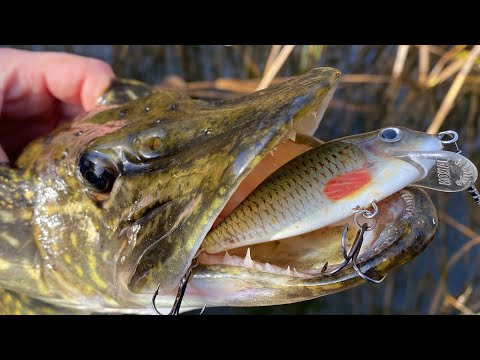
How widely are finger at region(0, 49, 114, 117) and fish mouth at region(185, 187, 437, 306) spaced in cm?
120

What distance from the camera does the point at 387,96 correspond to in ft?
10.3

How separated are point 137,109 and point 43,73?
864 millimetres

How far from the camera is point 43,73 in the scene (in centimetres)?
220

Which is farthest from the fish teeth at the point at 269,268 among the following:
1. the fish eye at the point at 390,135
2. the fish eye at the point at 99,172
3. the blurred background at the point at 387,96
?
the blurred background at the point at 387,96

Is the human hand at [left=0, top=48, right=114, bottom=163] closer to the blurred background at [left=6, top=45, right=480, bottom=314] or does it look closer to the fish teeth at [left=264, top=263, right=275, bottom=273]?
the blurred background at [left=6, top=45, right=480, bottom=314]

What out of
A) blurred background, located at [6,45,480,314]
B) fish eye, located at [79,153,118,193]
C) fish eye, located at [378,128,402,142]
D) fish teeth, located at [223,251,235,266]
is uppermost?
Answer: fish eye, located at [378,128,402,142]

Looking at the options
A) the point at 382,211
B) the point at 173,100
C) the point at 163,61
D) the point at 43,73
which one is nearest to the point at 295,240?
→ the point at 382,211

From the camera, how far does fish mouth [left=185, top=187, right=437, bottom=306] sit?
1.02m

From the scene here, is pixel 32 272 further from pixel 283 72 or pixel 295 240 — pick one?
pixel 283 72

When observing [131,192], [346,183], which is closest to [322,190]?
[346,183]

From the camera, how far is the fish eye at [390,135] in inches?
43.2

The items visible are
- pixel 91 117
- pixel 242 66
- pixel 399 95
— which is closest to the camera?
pixel 91 117

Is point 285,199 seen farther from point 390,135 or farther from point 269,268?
point 390,135

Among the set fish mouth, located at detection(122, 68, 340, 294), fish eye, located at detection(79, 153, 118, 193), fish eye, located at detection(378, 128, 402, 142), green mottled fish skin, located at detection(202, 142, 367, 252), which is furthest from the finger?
fish eye, located at detection(378, 128, 402, 142)
